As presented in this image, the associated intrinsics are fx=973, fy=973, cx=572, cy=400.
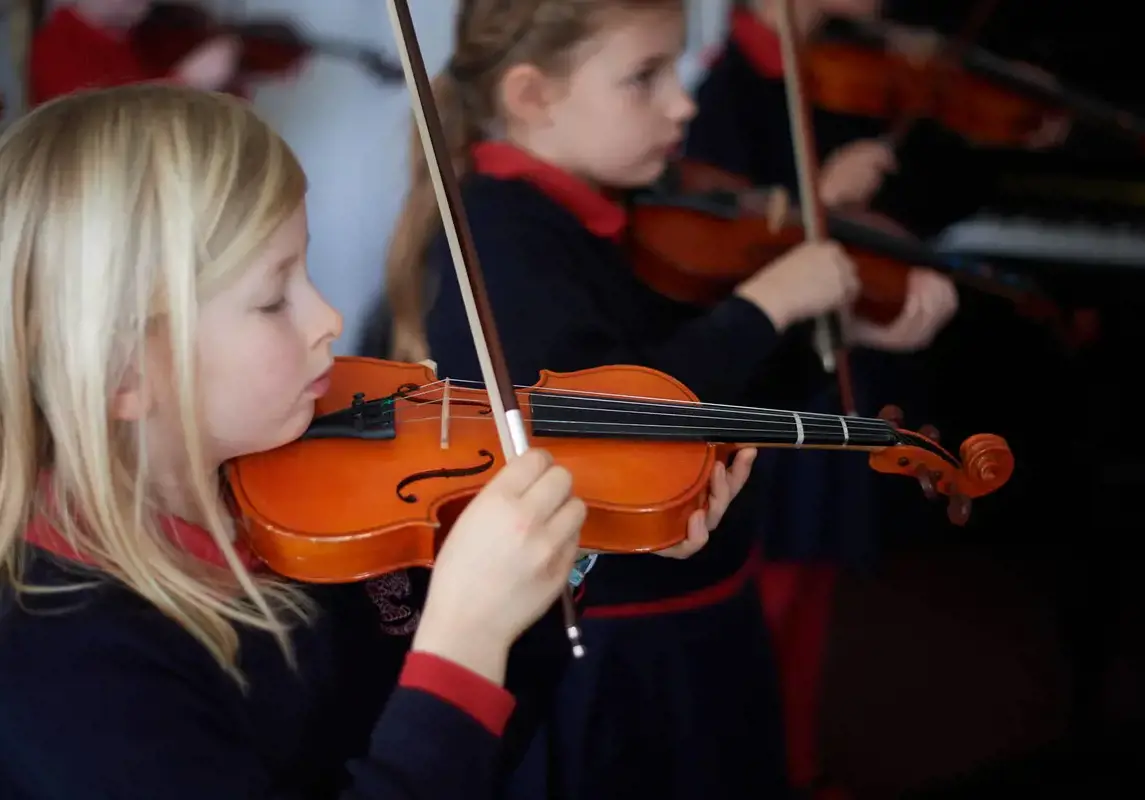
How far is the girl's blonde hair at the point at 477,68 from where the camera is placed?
74 centimetres

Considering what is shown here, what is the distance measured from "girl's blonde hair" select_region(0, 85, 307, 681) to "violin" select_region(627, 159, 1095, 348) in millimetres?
393

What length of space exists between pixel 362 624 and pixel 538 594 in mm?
168

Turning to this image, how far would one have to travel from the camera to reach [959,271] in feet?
3.20

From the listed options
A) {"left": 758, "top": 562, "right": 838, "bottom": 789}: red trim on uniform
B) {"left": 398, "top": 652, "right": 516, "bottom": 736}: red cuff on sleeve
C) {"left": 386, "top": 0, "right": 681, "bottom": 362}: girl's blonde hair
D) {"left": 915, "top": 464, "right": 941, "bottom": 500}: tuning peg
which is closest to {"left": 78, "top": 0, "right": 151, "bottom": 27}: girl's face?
{"left": 386, "top": 0, "right": 681, "bottom": 362}: girl's blonde hair

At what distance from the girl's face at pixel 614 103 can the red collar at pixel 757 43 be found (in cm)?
22

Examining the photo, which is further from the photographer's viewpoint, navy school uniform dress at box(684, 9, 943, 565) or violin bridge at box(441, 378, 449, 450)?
navy school uniform dress at box(684, 9, 943, 565)

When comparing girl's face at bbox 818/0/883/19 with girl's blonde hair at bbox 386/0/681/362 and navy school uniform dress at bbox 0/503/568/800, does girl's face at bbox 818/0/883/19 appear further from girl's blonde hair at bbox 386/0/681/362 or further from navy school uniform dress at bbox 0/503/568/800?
navy school uniform dress at bbox 0/503/568/800

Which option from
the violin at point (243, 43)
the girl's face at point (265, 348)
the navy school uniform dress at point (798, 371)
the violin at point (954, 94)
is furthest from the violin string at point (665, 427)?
the violin at point (954, 94)

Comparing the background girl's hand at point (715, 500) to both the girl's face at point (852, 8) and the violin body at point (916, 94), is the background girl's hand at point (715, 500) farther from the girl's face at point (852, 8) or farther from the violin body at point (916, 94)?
the girl's face at point (852, 8)

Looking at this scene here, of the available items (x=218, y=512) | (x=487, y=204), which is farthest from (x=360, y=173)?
(x=218, y=512)

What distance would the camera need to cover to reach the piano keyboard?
4.27 ft

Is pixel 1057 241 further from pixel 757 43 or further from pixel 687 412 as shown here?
pixel 687 412

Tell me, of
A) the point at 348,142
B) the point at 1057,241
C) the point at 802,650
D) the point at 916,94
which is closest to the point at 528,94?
the point at 348,142

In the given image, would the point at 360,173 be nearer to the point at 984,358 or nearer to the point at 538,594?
the point at 538,594
